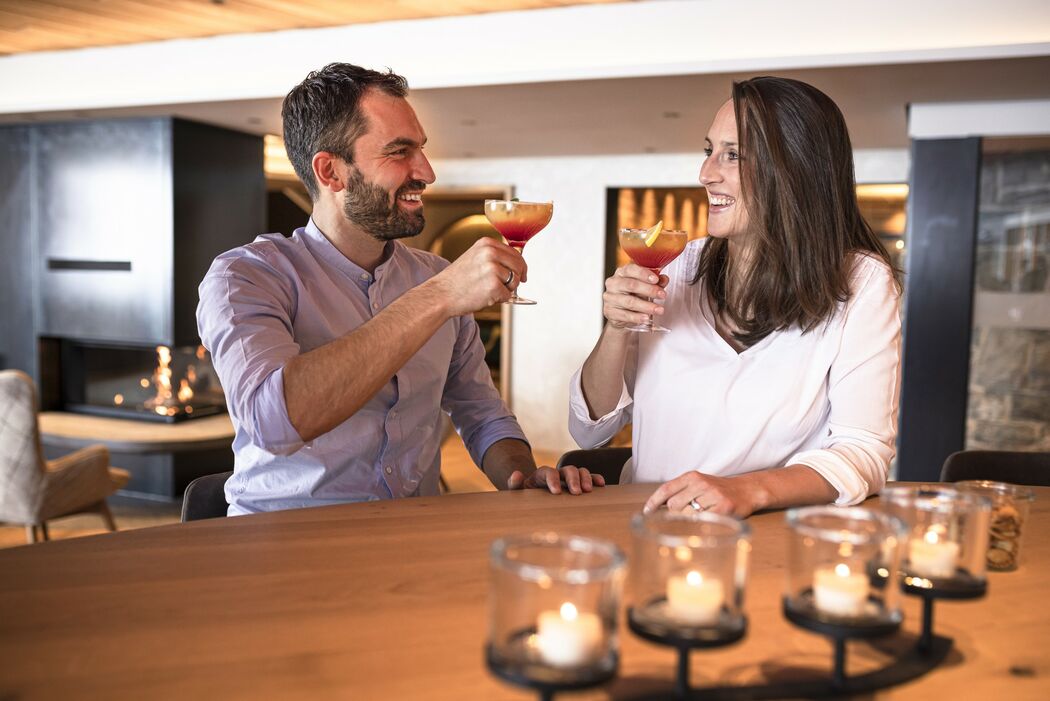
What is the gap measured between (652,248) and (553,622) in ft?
4.09

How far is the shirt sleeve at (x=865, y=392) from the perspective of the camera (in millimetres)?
1751

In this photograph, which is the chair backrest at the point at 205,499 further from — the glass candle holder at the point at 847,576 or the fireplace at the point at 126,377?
the fireplace at the point at 126,377

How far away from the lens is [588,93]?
502 cm

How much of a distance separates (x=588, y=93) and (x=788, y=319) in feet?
10.8

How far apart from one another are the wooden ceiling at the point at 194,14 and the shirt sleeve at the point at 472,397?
2.81m

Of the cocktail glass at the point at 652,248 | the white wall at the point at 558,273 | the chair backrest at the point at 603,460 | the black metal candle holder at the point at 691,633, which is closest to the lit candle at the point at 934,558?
the black metal candle holder at the point at 691,633

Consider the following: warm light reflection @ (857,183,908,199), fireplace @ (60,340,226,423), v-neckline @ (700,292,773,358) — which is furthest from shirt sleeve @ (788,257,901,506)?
warm light reflection @ (857,183,908,199)

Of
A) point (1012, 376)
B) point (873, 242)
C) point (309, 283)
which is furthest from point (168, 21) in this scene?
point (1012, 376)

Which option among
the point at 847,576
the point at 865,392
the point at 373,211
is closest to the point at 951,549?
the point at 847,576

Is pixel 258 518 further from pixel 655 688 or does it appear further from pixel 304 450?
pixel 655 688

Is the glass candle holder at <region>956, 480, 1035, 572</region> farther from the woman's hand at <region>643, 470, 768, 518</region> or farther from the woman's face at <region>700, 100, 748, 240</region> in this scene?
the woman's face at <region>700, 100, 748, 240</region>

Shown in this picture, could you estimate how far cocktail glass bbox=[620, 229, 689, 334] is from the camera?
188 centimetres

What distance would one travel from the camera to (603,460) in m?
2.33

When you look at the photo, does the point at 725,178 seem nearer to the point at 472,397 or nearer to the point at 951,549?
the point at 472,397
